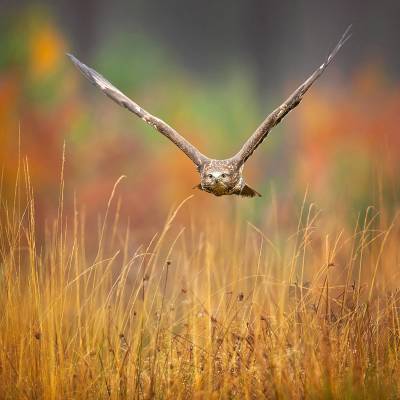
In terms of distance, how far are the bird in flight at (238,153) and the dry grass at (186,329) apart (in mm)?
1360

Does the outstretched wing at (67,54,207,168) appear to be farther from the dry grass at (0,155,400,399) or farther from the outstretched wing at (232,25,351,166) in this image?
the dry grass at (0,155,400,399)

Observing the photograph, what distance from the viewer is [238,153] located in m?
6.38

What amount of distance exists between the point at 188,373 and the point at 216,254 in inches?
46.9

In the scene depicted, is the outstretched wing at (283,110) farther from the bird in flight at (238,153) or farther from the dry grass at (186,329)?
the dry grass at (186,329)

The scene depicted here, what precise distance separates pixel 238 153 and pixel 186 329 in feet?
6.23

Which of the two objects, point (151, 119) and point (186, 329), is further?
point (151, 119)

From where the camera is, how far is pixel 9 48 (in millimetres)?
15281

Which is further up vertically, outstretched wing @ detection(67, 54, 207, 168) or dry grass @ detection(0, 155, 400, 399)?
outstretched wing @ detection(67, 54, 207, 168)

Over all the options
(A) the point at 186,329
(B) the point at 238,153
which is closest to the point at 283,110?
(B) the point at 238,153

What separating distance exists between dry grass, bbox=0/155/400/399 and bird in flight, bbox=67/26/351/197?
1360 mm

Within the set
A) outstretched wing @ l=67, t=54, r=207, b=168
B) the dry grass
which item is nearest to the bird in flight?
outstretched wing @ l=67, t=54, r=207, b=168

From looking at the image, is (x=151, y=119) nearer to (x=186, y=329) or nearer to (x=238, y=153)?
(x=238, y=153)

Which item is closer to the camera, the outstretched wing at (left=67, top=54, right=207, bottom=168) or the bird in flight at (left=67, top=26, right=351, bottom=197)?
the bird in flight at (left=67, top=26, right=351, bottom=197)

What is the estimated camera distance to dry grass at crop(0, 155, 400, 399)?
4367 millimetres
